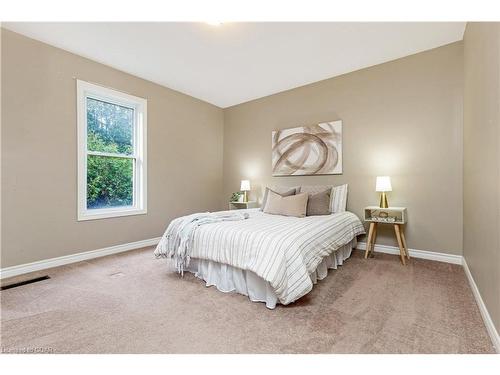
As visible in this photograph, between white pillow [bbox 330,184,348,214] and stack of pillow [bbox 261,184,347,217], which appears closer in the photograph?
stack of pillow [bbox 261,184,347,217]

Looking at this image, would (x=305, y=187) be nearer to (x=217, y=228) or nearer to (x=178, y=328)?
(x=217, y=228)

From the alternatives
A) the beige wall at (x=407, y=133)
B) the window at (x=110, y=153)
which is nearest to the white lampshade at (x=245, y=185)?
the beige wall at (x=407, y=133)

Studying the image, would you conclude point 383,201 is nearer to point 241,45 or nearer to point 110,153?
point 241,45

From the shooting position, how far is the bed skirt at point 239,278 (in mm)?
1941

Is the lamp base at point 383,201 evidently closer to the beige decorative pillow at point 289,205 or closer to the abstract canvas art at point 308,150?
the abstract canvas art at point 308,150

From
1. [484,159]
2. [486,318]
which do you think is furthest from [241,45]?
[486,318]

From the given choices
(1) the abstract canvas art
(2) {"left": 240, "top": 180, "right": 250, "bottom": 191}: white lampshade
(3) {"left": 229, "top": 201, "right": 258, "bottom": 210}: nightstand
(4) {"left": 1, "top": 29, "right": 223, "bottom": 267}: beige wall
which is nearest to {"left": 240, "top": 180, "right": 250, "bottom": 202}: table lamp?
(2) {"left": 240, "top": 180, "right": 250, "bottom": 191}: white lampshade

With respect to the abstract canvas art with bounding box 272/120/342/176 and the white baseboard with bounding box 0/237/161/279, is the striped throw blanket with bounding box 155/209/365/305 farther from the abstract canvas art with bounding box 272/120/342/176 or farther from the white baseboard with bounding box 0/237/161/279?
the abstract canvas art with bounding box 272/120/342/176

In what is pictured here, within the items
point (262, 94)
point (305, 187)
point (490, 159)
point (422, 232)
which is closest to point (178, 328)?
point (490, 159)

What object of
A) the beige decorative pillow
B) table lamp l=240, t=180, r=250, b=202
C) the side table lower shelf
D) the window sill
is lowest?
the side table lower shelf

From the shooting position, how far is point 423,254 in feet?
9.89

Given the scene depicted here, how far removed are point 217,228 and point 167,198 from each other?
6.79 feet

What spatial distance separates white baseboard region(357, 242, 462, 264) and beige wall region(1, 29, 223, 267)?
130 inches

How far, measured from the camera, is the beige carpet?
140 centimetres
